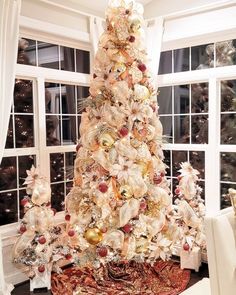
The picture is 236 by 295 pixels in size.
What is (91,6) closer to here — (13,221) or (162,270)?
(13,221)

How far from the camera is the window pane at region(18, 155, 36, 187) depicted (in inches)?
136

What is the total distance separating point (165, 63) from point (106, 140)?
5.62 ft

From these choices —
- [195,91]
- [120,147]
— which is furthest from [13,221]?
[195,91]

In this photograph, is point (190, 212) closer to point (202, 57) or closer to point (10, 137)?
point (202, 57)

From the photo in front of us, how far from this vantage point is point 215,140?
3.65 meters

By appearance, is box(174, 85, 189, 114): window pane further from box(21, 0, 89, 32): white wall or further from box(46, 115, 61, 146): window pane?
box(46, 115, 61, 146): window pane

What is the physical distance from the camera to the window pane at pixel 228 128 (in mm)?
3621

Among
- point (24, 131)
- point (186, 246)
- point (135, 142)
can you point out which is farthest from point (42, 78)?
point (186, 246)

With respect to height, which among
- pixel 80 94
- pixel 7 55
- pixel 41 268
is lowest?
pixel 41 268

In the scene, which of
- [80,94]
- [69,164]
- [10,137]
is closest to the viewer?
[10,137]

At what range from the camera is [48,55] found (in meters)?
3.58

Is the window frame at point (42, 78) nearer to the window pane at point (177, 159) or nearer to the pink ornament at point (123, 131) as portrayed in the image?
the pink ornament at point (123, 131)

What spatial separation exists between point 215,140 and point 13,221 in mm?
2309

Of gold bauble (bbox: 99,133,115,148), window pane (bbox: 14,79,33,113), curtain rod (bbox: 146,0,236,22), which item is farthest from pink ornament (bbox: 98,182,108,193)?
curtain rod (bbox: 146,0,236,22)
